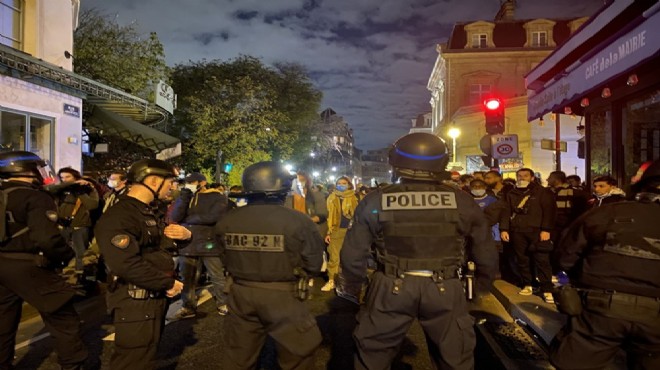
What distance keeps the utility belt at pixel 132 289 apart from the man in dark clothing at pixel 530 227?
5413 mm

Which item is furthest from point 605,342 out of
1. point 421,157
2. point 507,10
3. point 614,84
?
point 507,10

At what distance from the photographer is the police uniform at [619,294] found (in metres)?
2.85

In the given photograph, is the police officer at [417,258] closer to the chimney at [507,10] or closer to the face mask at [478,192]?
the face mask at [478,192]

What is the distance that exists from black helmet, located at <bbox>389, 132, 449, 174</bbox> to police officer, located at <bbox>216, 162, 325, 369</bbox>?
0.78 m

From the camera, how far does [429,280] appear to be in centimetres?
318

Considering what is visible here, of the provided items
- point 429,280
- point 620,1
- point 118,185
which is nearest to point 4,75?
point 118,185

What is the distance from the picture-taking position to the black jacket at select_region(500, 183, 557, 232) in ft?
22.6

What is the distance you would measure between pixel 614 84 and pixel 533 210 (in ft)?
11.5

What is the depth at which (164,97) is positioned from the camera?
1673cm

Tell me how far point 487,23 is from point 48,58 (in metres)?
31.5

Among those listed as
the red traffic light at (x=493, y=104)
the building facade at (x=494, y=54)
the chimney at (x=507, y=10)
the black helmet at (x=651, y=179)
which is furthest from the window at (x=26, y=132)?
the chimney at (x=507, y=10)

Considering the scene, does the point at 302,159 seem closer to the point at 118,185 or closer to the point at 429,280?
the point at 118,185

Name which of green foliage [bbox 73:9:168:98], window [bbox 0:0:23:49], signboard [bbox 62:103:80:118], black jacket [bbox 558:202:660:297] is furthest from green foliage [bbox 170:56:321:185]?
black jacket [bbox 558:202:660:297]

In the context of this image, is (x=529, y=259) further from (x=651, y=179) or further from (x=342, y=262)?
(x=342, y=262)
